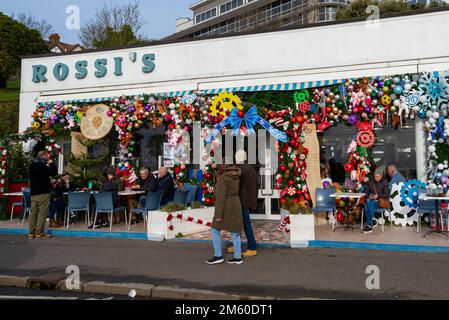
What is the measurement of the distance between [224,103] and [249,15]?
24874 millimetres

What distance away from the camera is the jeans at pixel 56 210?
10.8m

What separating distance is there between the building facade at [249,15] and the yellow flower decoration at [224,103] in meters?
9.32

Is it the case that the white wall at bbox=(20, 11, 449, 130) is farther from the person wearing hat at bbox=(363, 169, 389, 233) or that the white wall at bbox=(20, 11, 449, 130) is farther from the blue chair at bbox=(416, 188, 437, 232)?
the blue chair at bbox=(416, 188, 437, 232)

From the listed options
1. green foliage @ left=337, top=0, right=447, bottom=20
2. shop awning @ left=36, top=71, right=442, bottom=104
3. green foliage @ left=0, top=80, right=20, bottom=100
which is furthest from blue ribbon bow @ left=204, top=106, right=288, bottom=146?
green foliage @ left=0, top=80, right=20, bottom=100

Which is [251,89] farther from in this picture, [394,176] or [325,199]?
[394,176]

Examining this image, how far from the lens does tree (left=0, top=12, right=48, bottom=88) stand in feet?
116

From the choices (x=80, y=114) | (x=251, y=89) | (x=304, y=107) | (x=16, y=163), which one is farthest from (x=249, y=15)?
(x=16, y=163)

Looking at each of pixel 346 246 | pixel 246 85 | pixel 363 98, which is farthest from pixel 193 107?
pixel 346 246

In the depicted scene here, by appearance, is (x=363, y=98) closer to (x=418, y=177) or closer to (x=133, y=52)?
(x=418, y=177)

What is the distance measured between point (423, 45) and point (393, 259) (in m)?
6.24

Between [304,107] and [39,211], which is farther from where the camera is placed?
[304,107]

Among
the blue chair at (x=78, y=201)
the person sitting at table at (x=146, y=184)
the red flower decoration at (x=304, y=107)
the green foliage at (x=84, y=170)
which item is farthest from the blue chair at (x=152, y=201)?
the red flower decoration at (x=304, y=107)

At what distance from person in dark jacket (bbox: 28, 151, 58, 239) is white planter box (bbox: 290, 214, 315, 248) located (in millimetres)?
5465

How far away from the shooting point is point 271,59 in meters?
12.1
